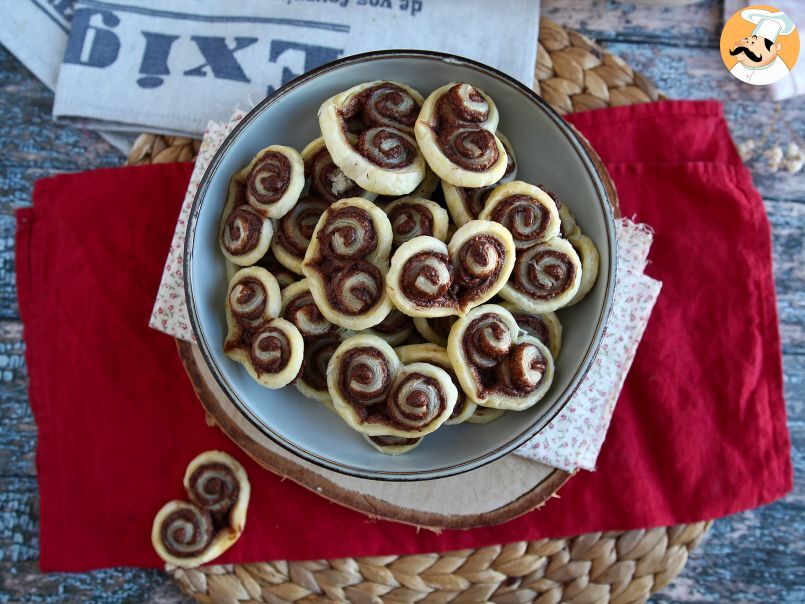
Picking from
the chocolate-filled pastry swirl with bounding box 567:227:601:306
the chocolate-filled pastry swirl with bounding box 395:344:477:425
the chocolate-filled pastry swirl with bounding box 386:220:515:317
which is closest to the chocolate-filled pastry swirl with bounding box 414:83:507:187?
the chocolate-filled pastry swirl with bounding box 386:220:515:317

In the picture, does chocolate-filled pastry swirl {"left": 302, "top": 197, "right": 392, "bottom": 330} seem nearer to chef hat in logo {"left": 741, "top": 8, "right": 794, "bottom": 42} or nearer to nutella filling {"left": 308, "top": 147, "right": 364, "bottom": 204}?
nutella filling {"left": 308, "top": 147, "right": 364, "bottom": 204}

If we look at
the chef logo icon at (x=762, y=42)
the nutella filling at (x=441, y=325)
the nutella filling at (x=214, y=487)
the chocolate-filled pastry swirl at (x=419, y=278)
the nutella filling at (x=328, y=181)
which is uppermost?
the chef logo icon at (x=762, y=42)

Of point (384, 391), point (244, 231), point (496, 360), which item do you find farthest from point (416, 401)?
point (244, 231)

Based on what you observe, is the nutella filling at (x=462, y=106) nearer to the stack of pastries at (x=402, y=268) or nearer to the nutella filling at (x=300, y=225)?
the stack of pastries at (x=402, y=268)

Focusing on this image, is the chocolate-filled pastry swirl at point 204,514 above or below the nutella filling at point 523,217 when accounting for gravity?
below

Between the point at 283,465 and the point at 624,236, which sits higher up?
the point at 624,236

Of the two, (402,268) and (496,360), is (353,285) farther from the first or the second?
(496,360)

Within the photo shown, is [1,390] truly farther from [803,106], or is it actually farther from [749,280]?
[803,106]

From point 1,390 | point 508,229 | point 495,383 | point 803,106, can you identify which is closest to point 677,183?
point 803,106

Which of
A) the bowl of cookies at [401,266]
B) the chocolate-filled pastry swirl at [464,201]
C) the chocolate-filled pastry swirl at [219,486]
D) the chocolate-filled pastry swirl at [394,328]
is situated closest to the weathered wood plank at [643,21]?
the bowl of cookies at [401,266]
